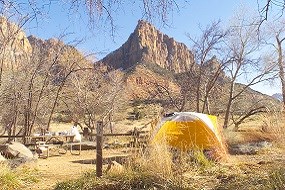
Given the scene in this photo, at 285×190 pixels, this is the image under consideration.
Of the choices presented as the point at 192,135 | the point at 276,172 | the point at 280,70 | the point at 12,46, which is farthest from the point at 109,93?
the point at 276,172

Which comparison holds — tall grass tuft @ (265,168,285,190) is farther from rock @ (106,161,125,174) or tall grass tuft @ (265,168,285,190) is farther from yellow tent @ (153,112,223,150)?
yellow tent @ (153,112,223,150)

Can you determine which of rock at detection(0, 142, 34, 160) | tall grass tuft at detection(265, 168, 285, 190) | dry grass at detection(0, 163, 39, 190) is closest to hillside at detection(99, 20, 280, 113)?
tall grass tuft at detection(265, 168, 285, 190)

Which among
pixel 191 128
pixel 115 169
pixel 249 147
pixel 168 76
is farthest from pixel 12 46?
pixel 168 76

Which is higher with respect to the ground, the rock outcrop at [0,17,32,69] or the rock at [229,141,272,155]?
the rock outcrop at [0,17,32,69]

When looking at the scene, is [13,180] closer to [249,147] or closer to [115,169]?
[115,169]

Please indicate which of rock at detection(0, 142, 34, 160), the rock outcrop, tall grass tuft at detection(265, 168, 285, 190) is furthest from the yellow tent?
the rock outcrop

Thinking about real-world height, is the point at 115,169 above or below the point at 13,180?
above

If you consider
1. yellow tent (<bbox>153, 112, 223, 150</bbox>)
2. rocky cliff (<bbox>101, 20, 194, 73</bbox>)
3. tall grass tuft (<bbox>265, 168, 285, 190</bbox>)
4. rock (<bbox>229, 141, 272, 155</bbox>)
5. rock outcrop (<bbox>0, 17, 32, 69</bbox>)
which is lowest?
tall grass tuft (<bbox>265, 168, 285, 190</bbox>)

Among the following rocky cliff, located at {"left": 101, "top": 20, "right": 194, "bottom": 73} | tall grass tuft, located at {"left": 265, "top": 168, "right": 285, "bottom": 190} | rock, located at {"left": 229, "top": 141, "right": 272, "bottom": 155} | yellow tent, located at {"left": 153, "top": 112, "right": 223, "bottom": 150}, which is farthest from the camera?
rocky cliff, located at {"left": 101, "top": 20, "right": 194, "bottom": 73}

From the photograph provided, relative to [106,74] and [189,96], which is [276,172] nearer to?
[189,96]

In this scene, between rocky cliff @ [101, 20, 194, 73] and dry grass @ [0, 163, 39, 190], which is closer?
dry grass @ [0, 163, 39, 190]

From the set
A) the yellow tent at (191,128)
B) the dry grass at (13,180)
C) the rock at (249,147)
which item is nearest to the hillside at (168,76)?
the rock at (249,147)

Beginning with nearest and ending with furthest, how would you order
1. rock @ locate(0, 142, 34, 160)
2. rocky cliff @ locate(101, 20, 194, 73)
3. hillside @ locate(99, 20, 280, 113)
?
rock @ locate(0, 142, 34, 160) → hillside @ locate(99, 20, 280, 113) → rocky cliff @ locate(101, 20, 194, 73)

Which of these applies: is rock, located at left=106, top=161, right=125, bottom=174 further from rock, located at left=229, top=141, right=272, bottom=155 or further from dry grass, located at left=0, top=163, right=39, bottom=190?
rock, located at left=229, top=141, right=272, bottom=155
